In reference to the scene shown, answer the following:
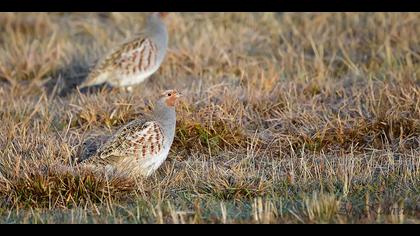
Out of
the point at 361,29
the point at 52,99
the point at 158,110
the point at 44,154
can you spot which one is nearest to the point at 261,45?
the point at 361,29

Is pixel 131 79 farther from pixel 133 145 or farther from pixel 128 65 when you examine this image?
pixel 133 145

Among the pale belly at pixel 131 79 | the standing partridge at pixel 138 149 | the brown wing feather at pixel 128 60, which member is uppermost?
the brown wing feather at pixel 128 60

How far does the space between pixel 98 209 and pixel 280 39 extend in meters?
4.74

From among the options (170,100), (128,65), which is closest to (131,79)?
(128,65)

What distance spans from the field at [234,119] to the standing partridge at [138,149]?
152 mm

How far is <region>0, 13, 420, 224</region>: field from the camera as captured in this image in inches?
202

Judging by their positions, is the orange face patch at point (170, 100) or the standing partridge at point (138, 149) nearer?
the standing partridge at point (138, 149)

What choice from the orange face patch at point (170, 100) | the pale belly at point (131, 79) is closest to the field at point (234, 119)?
the pale belly at point (131, 79)

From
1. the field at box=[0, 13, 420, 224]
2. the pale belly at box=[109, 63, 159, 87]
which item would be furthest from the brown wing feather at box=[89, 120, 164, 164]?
the pale belly at box=[109, 63, 159, 87]

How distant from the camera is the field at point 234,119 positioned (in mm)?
5129

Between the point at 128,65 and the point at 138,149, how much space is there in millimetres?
2340

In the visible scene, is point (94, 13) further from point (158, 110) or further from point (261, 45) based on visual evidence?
point (158, 110)

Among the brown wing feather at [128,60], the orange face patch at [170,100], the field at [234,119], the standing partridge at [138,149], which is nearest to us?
the field at [234,119]

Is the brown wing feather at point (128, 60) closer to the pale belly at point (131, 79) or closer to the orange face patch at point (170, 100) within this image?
the pale belly at point (131, 79)
